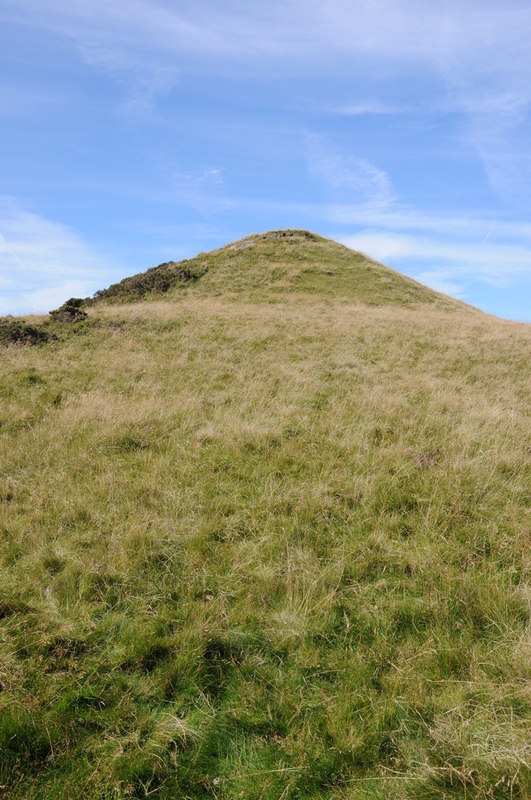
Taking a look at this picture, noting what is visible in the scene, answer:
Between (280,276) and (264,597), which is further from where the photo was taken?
(280,276)

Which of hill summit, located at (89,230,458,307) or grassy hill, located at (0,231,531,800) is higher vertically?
hill summit, located at (89,230,458,307)

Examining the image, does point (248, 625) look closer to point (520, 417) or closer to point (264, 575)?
point (264, 575)

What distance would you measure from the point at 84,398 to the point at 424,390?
8.32 m

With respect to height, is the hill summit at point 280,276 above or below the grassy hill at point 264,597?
above

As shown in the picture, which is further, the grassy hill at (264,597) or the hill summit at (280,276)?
the hill summit at (280,276)

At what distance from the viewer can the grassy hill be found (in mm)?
2709

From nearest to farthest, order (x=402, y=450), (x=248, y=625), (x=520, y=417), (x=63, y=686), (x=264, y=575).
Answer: (x=63, y=686) < (x=248, y=625) < (x=264, y=575) < (x=402, y=450) < (x=520, y=417)

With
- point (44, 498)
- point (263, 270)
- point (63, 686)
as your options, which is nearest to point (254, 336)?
point (44, 498)

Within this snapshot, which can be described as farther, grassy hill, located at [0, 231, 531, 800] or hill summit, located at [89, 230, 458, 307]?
hill summit, located at [89, 230, 458, 307]

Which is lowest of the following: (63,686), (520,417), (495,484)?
(63,686)

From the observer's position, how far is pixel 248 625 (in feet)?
12.3

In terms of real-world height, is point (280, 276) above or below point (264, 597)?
above

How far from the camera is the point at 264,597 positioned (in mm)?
4051

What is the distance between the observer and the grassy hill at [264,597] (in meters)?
2.71
